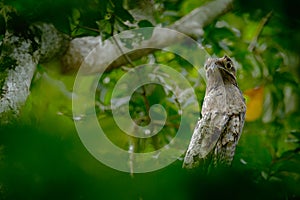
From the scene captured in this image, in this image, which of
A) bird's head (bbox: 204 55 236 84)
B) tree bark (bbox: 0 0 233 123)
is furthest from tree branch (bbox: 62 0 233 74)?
bird's head (bbox: 204 55 236 84)

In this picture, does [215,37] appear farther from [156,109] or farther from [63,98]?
[63,98]

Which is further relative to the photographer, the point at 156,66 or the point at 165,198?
the point at 156,66

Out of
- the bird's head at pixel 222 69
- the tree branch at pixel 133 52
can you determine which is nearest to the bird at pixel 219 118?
the bird's head at pixel 222 69

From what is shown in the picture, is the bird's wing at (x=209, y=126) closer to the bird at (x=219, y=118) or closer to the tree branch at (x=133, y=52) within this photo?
the bird at (x=219, y=118)

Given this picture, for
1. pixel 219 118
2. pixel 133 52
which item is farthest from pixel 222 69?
pixel 133 52

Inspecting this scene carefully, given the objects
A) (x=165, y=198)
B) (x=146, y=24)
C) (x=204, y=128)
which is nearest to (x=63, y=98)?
(x=146, y=24)

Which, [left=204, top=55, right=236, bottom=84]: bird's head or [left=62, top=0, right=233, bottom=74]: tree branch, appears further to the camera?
[left=62, top=0, right=233, bottom=74]: tree branch

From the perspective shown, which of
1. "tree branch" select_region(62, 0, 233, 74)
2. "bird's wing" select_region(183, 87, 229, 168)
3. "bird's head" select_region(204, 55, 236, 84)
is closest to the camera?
"bird's wing" select_region(183, 87, 229, 168)

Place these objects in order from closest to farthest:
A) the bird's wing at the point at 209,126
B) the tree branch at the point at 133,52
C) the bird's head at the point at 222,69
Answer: the bird's wing at the point at 209,126
the bird's head at the point at 222,69
the tree branch at the point at 133,52

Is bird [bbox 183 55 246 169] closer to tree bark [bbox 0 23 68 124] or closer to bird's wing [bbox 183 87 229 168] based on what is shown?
bird's wing [bbox 183 87 229 168]
